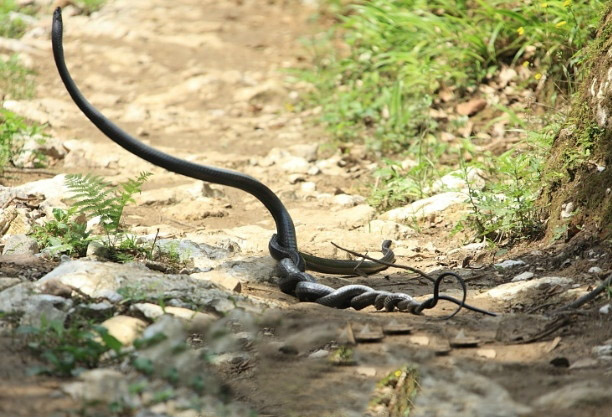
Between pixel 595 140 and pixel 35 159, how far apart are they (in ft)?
13.0

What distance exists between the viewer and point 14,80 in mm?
7902

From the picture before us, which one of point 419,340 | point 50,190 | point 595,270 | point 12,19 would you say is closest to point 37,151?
point 50,190

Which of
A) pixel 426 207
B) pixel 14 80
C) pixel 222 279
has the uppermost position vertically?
pixel 222 279

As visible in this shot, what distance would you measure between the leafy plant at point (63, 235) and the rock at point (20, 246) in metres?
0.07

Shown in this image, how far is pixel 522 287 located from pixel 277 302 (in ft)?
3.51

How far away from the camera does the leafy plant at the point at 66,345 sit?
8.83 ft

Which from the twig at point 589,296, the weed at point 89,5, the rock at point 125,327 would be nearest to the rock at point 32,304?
the rock at point 125,327

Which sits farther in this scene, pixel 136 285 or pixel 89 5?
pixel 89 5

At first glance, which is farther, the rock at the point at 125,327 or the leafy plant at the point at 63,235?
the leafy plant at the point at 63,235

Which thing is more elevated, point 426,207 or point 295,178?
point 426,207

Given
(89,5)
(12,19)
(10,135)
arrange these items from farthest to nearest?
(89,5) < (12,19) < (10,135)

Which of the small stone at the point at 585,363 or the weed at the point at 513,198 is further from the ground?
the small stone at the point at 585,363

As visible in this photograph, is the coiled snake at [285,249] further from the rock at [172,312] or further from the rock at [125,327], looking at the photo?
the rock at [125,327]

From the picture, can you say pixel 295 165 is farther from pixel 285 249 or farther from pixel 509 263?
pixel 509 263
